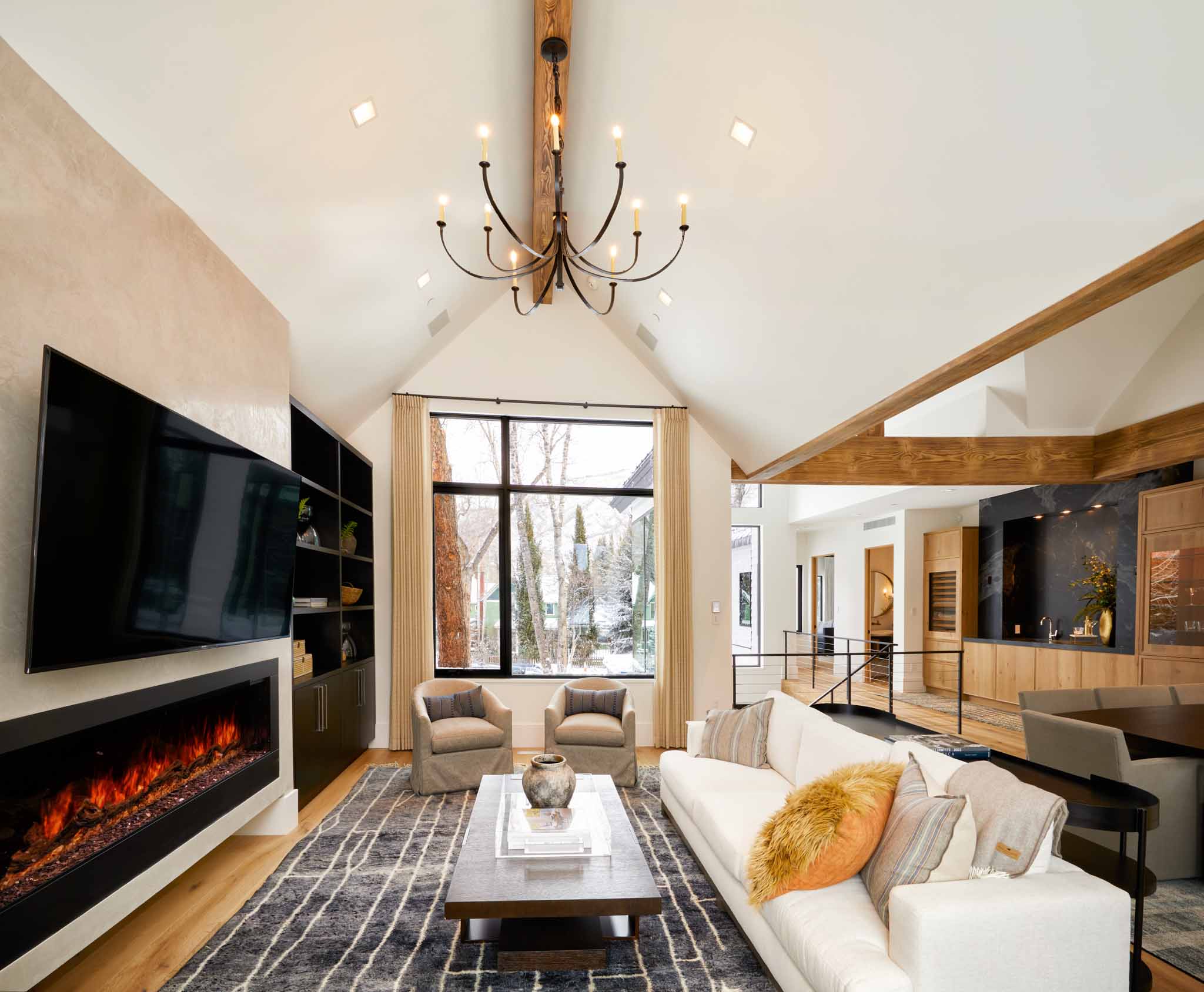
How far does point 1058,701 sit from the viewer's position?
166 inches

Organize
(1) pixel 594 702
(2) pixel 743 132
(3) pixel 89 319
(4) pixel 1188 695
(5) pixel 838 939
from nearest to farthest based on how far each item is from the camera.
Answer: (5) pixel 838 939 < (3) pixel 89 319 < (2) pixel 743 132 < (4) pixel 1188 695 < (1) pixel 594 702

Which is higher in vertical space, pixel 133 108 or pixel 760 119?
pixel 760 119

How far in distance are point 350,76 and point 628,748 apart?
13.5 feet

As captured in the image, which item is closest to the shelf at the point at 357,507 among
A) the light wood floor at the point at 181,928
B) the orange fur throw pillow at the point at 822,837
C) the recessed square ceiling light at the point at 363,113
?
the light wood floor at the point at 181,928

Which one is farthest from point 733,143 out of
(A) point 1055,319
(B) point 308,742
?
(B) point 308,742

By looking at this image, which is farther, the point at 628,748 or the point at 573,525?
the point at 573,525

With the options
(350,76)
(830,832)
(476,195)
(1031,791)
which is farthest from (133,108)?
(1031,791)

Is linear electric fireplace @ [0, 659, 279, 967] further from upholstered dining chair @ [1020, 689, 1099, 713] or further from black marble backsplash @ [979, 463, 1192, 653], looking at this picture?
black marble backsplash @ [979, 463, 1192, 653]

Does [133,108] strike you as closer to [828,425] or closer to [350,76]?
[350,76]

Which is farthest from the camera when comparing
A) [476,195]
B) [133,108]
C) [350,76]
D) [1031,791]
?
[476,195]

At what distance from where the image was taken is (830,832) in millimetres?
2273

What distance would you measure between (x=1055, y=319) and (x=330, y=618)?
4.61 meters

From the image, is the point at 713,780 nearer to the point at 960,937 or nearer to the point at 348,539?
the point at 960,937

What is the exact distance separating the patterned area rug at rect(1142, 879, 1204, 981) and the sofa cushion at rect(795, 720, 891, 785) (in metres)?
1.23
